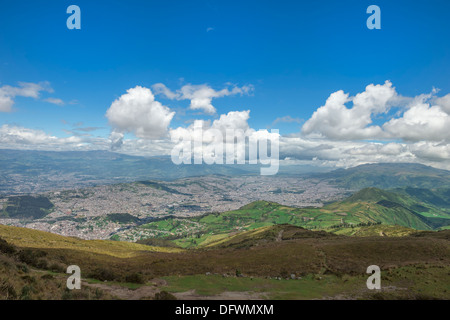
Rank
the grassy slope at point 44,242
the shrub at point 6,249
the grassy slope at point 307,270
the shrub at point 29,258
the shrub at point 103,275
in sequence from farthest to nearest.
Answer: the grassy slope at point 44,242, the shrub at point 6,249, the shrub at point 29,258, the shrub at point 103,275, the grassy slope at point 307,270

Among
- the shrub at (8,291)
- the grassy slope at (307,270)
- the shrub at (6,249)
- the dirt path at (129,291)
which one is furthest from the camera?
the shrub at (6,249)

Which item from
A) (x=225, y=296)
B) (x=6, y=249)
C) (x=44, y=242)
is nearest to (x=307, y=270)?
(x=225, y=296)

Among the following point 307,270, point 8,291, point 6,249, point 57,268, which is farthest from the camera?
point 307,270

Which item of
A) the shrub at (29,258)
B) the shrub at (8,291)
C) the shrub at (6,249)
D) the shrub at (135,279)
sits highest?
the shrub at (8,291)

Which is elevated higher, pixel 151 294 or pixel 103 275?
pixel 151 294

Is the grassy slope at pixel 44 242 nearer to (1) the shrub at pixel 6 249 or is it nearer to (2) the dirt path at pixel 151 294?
(1) the shrub at pixel 6 249

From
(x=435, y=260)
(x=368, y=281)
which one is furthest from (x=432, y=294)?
(x=435, y=260)

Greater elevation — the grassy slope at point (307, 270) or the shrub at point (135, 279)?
the shrub at point (135, 279)

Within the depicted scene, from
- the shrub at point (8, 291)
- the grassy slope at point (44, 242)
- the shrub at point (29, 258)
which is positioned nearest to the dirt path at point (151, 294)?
the shrub at point (8, 291)

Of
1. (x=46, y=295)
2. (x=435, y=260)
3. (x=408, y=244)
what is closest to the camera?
(x=46, y=295)

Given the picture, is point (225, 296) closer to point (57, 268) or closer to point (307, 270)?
point (307, 270)
